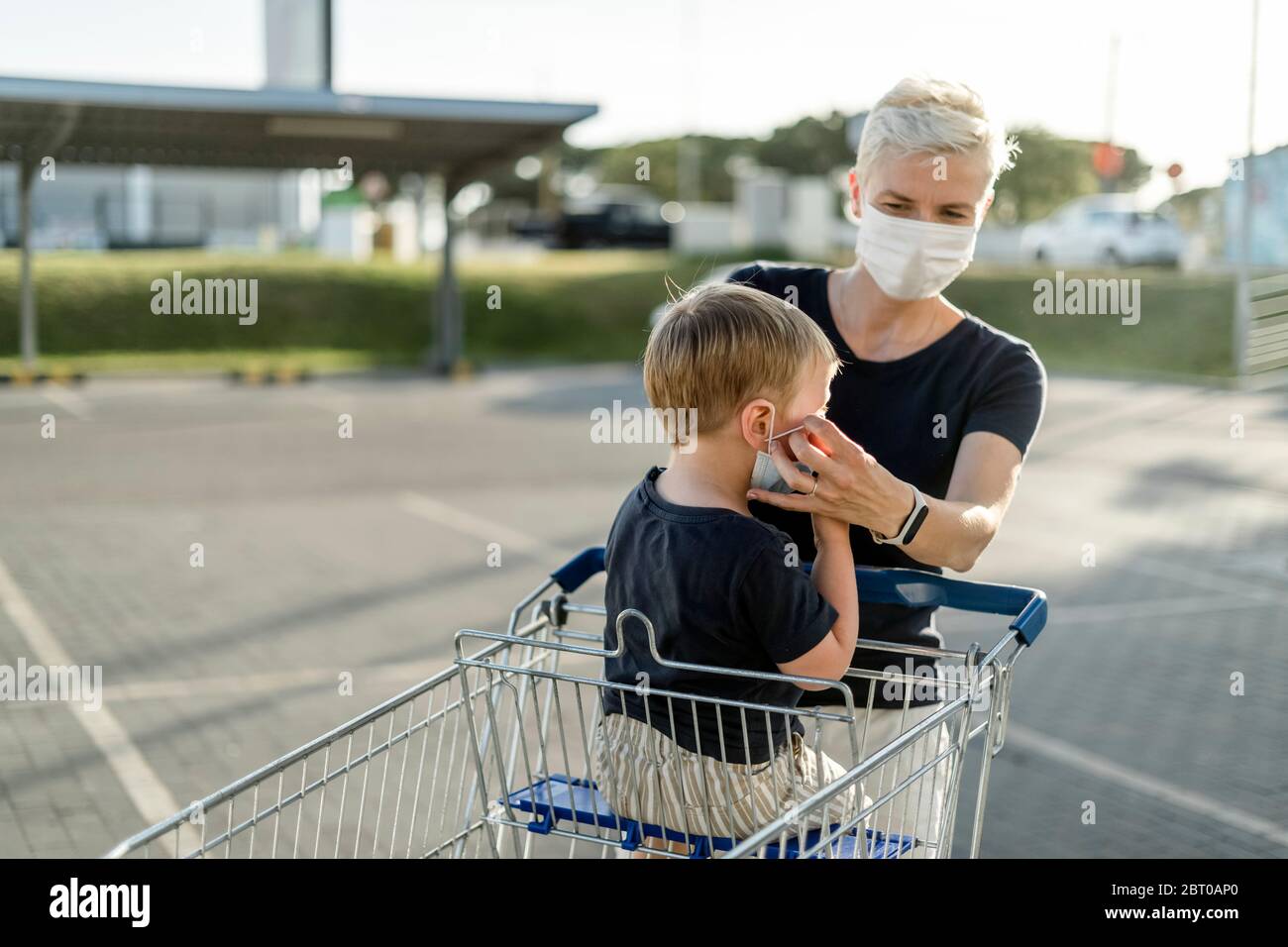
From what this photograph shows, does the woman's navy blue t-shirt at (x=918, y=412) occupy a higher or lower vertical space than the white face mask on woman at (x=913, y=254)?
lower

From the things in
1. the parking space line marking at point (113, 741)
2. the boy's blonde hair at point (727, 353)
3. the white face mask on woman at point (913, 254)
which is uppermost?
the white face mask on woman at point (913, 254)

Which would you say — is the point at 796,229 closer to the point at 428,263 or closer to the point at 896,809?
the point at 428,263

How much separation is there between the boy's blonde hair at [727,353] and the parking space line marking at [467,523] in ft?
26.7

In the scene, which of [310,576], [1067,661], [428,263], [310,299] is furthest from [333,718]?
[428,263]

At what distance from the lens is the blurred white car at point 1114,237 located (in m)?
30.6

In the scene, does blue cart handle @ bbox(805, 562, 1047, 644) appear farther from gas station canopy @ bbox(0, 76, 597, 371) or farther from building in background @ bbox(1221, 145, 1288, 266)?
building in background @ bbox(1221, 145, 1288, 266)

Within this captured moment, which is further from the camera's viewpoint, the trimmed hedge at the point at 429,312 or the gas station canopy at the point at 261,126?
the trimmed hedge at the point at 429,312

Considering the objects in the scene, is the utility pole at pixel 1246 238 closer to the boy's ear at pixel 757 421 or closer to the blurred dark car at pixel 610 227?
the boy's ear at pixel 757 421

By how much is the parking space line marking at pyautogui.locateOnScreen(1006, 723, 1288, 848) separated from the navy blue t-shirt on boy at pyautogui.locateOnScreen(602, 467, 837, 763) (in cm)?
376

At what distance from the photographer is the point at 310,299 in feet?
103

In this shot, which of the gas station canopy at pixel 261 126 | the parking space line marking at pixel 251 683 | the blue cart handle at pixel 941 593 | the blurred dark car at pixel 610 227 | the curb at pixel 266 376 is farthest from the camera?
the blurred dark car at pixel 610 227

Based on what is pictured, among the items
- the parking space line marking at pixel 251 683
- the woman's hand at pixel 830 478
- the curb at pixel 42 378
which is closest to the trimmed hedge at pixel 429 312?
the curb at pixel 42 378

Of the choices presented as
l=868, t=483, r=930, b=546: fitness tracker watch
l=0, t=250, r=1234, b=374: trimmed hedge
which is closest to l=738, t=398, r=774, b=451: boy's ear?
l=868, t=483, r=930, b=546: fitness tracker watch

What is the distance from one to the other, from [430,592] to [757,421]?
276 inches
